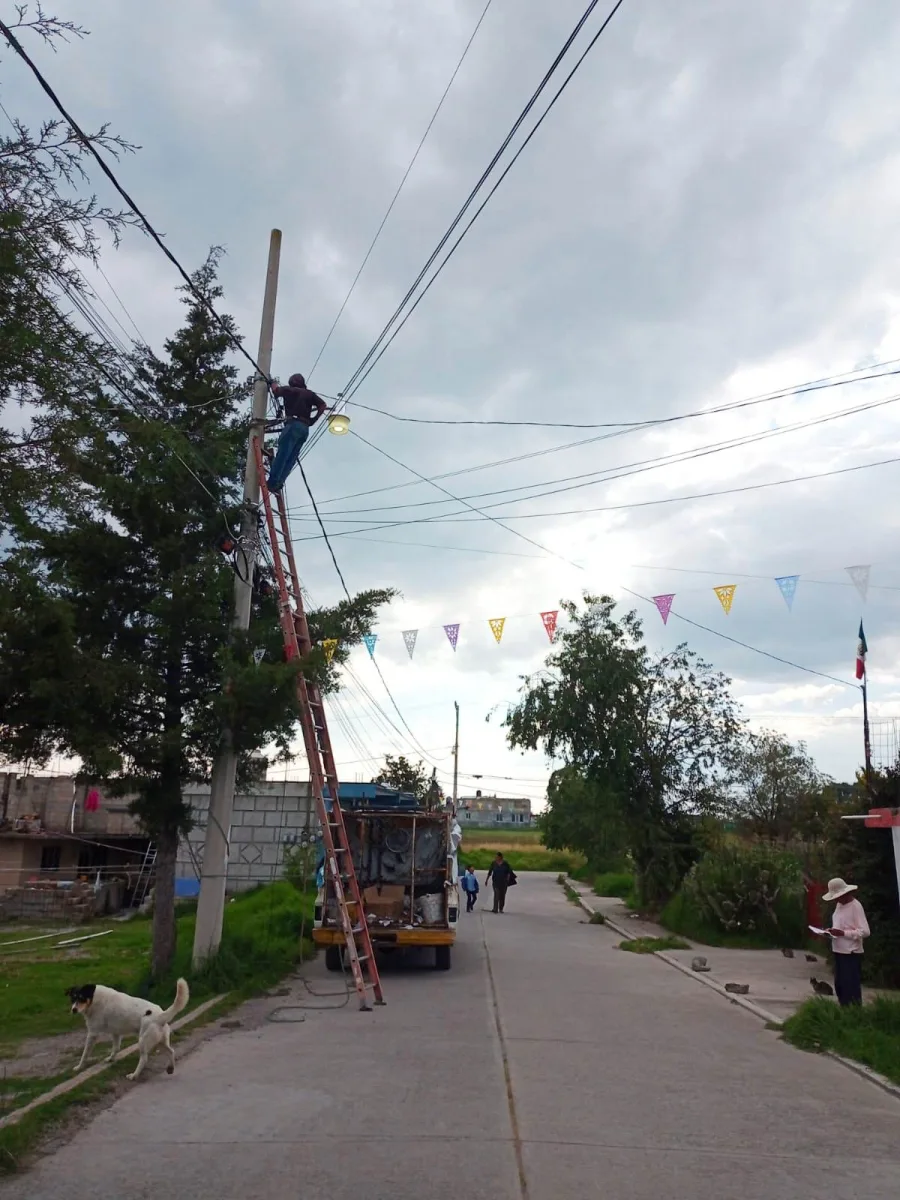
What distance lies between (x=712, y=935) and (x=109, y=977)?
12.5 m

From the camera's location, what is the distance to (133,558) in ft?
42.5

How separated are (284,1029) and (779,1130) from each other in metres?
5.29

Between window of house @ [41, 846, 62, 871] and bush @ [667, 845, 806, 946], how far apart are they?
22633 millimetres

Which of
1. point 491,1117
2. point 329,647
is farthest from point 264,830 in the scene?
point 491,1117

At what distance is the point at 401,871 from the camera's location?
1689cm

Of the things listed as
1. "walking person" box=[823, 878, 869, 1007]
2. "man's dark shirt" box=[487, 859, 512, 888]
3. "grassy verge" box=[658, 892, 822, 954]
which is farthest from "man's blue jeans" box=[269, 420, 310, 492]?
"man's dark shirt" box=[487, 859, 512, 888]

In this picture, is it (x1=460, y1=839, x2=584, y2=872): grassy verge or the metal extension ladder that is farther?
(x1=460, y1=839, x2=584, y2=872): grassy verge

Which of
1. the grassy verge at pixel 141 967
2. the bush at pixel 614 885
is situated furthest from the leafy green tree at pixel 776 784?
the grassy verge at pixel 141 967

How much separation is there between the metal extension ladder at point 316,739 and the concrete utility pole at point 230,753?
0.92 ft

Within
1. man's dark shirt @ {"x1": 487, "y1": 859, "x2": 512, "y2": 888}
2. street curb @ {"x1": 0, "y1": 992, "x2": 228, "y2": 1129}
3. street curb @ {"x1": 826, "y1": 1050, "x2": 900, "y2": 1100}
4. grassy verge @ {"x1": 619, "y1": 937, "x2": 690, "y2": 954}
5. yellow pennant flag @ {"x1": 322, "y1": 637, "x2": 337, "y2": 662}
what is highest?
yellow pennant flag @ {"x1": 322, "y1": 637, "x2": 337, "y2": 662}

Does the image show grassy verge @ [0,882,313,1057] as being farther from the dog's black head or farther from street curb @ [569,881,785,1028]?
street curb @ [569,881,785,1028]

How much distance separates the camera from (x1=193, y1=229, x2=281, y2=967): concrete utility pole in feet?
40.7

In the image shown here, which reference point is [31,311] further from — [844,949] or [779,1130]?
[844,949]

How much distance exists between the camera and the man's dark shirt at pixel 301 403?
41.6 feet
